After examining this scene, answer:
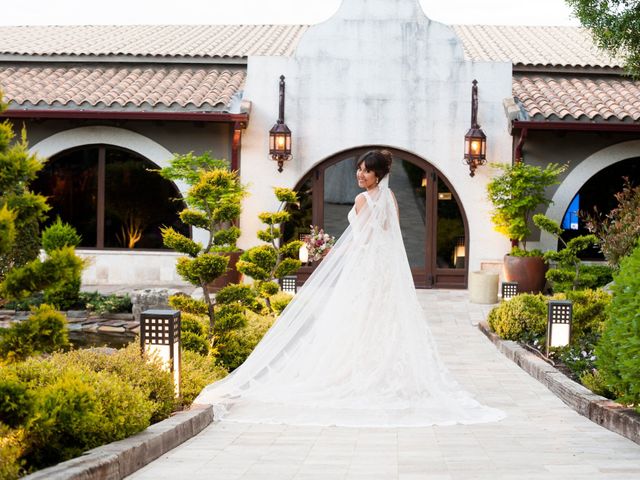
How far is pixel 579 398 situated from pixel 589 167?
995cm

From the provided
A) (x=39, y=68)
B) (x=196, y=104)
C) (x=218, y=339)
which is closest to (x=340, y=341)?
(x=218, y=339)

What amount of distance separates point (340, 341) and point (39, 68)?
1360cm

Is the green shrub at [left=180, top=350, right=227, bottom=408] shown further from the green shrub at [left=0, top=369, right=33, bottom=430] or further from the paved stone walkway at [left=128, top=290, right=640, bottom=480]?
the green shrub at [left=0, top=369, right=33, bottom=430]

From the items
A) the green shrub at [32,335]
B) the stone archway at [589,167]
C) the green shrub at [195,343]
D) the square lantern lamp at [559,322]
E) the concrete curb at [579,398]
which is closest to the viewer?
the green shrub at [32,335]

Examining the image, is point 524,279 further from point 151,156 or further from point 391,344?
point 391,344

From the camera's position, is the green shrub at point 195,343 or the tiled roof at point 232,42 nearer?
the green shrub at point 195,343

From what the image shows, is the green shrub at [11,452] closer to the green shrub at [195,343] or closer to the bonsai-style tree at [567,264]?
the green shrub at [195,343]

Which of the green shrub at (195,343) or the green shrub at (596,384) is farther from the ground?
the green shrub at (195,343)

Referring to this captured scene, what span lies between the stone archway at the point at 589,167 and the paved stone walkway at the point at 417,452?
371 inches

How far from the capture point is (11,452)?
4.54 m

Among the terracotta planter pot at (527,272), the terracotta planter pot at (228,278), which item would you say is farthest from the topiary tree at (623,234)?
the terracotta planter pot at (228,278)

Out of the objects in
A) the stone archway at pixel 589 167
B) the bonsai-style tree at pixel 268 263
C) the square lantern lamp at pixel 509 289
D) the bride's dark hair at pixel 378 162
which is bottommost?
the square lantern lamp at pixel 509 289

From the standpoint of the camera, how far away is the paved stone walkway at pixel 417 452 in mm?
4973

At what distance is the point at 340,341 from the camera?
25.4 ft
